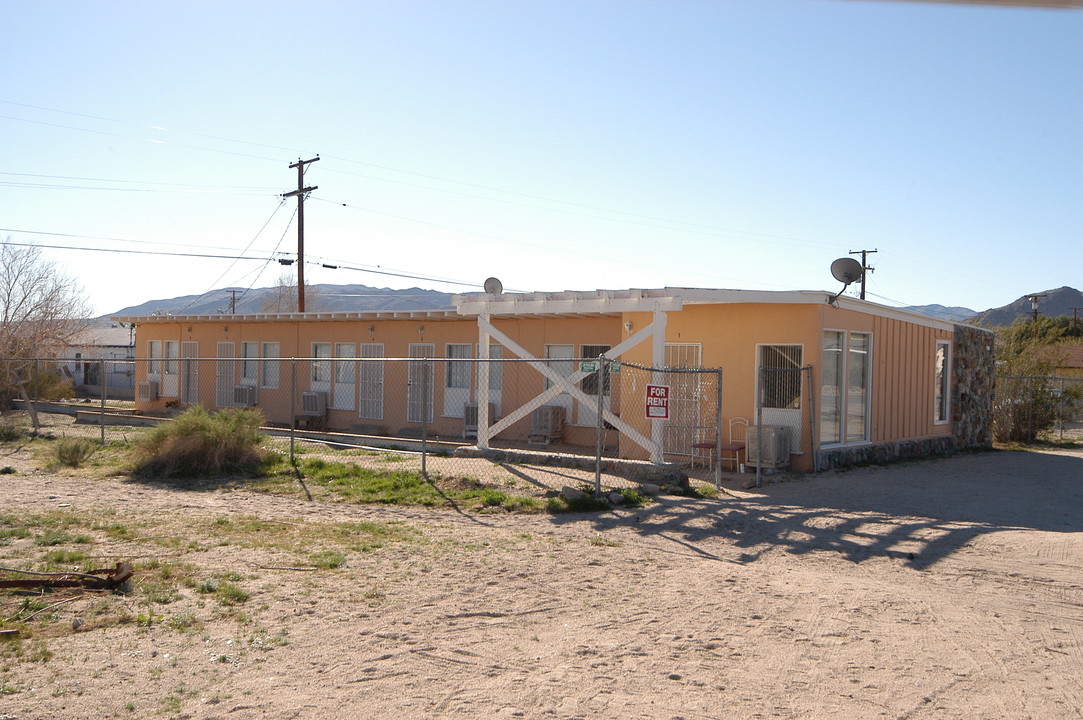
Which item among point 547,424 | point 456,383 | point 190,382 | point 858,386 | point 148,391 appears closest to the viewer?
point 858,386

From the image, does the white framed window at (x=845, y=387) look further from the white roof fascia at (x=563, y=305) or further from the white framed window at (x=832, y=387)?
the white roof fascia at (x=563, y=305)

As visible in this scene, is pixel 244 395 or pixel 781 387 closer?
pixel 781 387

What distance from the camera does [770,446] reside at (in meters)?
13.2

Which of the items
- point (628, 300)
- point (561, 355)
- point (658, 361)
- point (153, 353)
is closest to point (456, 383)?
point (561, 355)

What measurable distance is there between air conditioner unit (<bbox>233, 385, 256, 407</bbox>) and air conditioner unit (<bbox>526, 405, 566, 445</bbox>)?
8619 mm

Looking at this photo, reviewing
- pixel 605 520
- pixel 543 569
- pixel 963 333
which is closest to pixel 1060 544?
pixel 605 520

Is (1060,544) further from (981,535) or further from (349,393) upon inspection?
(349,393)

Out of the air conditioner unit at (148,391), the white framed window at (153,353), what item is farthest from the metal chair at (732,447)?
the white framed window at (153,353)

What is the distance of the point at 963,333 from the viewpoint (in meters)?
19.7

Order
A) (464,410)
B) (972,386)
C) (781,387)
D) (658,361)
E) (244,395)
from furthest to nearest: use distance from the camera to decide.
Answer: (244,395) < (972,386) < (464,410) < (781,387) < (658,361)

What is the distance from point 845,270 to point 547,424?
21.3ft

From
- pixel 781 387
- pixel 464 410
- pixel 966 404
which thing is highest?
pixel 781 387

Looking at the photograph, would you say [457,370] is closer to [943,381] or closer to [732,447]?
[732,447]

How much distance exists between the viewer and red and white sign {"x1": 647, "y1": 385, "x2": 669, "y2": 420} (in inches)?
434
